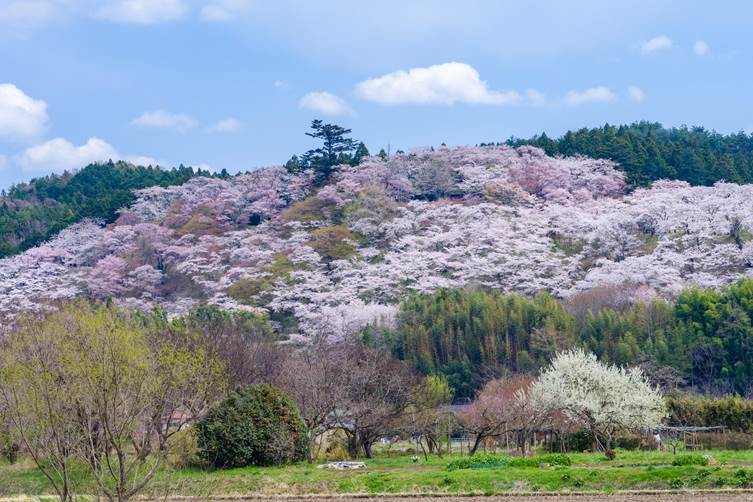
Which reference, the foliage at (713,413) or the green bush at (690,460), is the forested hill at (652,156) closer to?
the foliage at (713,413)

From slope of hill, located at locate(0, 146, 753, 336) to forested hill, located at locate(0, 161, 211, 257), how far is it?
4322 millimetres

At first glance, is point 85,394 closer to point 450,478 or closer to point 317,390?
point 450,478

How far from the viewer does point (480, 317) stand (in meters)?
55.0

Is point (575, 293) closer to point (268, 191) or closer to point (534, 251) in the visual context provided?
point (534, 251)

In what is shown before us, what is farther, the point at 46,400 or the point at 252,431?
the point at 252,431

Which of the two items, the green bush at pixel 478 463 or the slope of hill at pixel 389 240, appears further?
the slope of hill at pixel 389 240

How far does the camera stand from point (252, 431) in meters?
29.2

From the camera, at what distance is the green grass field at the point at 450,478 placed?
22094 mm

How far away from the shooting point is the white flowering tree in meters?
30.1

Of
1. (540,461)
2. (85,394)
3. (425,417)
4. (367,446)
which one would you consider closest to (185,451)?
(367,446)

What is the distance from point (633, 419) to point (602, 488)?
8506 mm

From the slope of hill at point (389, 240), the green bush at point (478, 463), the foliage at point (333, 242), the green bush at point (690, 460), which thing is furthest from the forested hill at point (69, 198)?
the green bush at point (690, 460)

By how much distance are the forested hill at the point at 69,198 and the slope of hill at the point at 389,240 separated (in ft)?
14.2

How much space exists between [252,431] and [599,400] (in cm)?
1094
